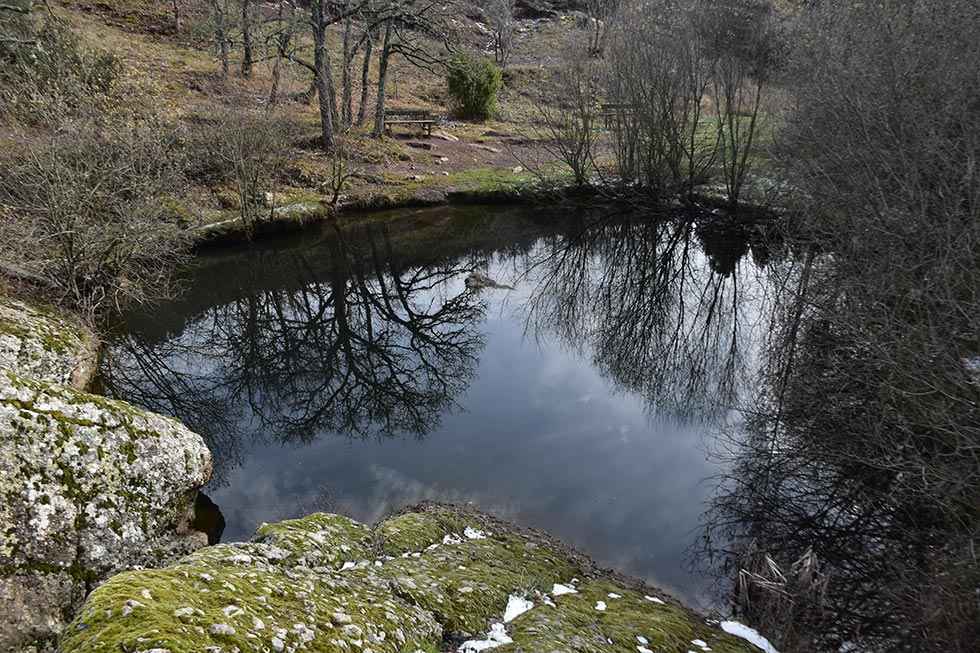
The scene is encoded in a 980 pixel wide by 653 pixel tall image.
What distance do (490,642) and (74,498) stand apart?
14.9 ft

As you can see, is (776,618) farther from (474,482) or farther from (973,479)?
(474,482)

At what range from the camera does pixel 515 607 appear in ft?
21.4

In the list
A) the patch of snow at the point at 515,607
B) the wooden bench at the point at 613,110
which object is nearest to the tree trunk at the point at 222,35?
the wooden bench at the point at 613,110

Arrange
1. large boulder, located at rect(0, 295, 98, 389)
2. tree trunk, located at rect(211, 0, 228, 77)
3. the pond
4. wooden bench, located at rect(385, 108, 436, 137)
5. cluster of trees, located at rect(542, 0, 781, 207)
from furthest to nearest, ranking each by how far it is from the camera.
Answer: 1. wooden bench, located at rect(385, 108, 436, 137)
2. tree trunk, located at rect(211, 0, 228, 77)
3. cluster of trees, located at rect(542, 0, 781, 207)
4. the pond
5. large boulder, located at rect(0, 295, 98, 389)

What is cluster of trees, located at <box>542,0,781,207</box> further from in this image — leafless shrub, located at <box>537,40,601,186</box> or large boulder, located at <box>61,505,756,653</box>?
large boulder, located at <box>61,505,756,653</box>

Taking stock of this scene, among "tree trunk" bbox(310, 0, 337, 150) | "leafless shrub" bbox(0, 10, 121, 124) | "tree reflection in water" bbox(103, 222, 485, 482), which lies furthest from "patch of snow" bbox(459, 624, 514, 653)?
"tree trunk" bbox(310, 0, 337, 150)

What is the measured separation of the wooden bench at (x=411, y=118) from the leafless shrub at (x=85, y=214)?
18447mm

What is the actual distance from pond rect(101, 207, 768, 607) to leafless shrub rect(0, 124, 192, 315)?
5.03 feet

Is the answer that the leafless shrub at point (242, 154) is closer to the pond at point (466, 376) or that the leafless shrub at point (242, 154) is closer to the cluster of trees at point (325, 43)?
the pond at point (466, 376)

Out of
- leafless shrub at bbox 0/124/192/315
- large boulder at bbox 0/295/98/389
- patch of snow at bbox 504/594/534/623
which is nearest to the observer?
patch of snow at bbox 504/594/534/623

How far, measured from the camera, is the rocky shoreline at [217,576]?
12.0ft

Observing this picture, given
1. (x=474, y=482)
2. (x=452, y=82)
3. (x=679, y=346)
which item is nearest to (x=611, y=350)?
(x=679, y=346)

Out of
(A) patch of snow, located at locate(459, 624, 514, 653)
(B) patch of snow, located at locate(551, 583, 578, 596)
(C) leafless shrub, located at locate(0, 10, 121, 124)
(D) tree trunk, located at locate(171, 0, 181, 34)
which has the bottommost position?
(B) patch of snow, located at locate(551, 583, 578, 596)

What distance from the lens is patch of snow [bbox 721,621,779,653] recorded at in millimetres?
7242
